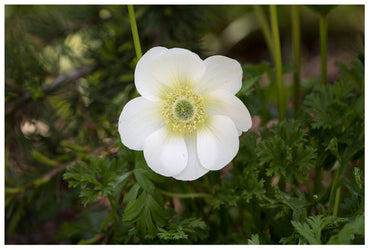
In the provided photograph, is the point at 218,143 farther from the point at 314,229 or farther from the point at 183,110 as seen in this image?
the point at 314,229

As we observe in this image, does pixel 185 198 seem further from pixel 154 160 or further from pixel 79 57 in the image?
pixel 79 57

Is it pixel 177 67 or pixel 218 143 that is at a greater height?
pixel 177 67

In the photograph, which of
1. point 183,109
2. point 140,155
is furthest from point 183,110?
point 140,155

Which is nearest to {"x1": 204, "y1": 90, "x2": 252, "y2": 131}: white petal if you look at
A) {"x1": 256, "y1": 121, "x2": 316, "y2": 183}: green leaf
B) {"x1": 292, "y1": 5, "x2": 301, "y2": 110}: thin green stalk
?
{"x1": 256, "y1": 121, "x2": 316, "y2": 183}: green leaf

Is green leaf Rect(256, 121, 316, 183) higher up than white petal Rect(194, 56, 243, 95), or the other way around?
white petal Rect(194, 56, 243, 95)

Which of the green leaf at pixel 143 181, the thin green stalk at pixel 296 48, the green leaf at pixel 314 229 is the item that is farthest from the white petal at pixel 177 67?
the thin green stalk at pixel 296 48

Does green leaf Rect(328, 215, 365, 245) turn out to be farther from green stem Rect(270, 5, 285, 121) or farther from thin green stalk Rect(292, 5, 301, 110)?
thin green stalk Rect(292, 5, 301, 110)

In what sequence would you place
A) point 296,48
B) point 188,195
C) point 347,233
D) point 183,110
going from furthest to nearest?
point 296,48 → point 188,195 → point 183,110 → point 347,233

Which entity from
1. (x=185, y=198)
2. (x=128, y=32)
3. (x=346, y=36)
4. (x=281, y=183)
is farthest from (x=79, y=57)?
(x=346, y=36)
